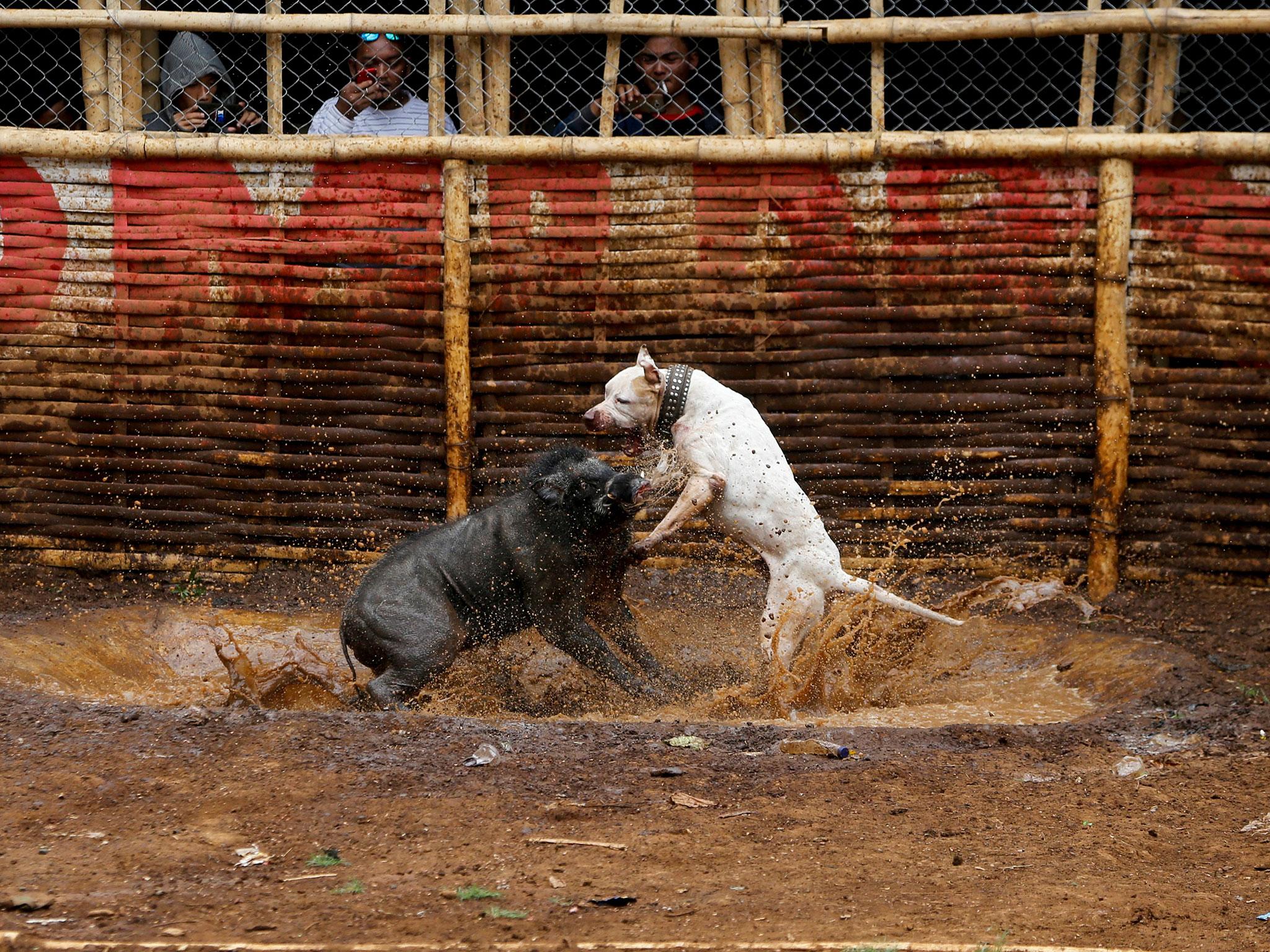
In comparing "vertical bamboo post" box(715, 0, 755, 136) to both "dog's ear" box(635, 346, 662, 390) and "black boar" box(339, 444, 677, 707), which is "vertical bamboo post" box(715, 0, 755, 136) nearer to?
"dog's ear" box(635, 346, 662, 390)

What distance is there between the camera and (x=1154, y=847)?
401 cm

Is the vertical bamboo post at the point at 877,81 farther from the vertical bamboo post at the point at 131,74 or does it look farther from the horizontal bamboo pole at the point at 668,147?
the vertical bamboo post at the point at 131,74

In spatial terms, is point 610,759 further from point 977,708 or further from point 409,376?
point 409,376

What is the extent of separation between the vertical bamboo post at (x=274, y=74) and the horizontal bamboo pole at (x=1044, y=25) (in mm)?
2867

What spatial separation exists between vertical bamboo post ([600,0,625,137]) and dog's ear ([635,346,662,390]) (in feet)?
6.18

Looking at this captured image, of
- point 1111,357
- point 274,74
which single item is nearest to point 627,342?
point 274,74

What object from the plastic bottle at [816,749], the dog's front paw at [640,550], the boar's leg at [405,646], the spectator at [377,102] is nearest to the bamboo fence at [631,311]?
the spectator at [377,102]

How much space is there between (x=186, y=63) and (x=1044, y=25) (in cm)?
470

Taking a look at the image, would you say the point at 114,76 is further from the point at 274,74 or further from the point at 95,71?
the point at 274,74

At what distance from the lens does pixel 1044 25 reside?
6996mm

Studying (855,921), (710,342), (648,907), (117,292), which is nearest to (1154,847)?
(855,921)

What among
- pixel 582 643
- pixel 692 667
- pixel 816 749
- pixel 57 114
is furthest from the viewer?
pixel 57 114

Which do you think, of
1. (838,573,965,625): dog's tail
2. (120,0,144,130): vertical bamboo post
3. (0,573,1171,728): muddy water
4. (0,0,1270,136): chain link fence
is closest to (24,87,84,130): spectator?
(0,0,1270,136): chain link fence

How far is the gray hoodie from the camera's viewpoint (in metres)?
7.49
